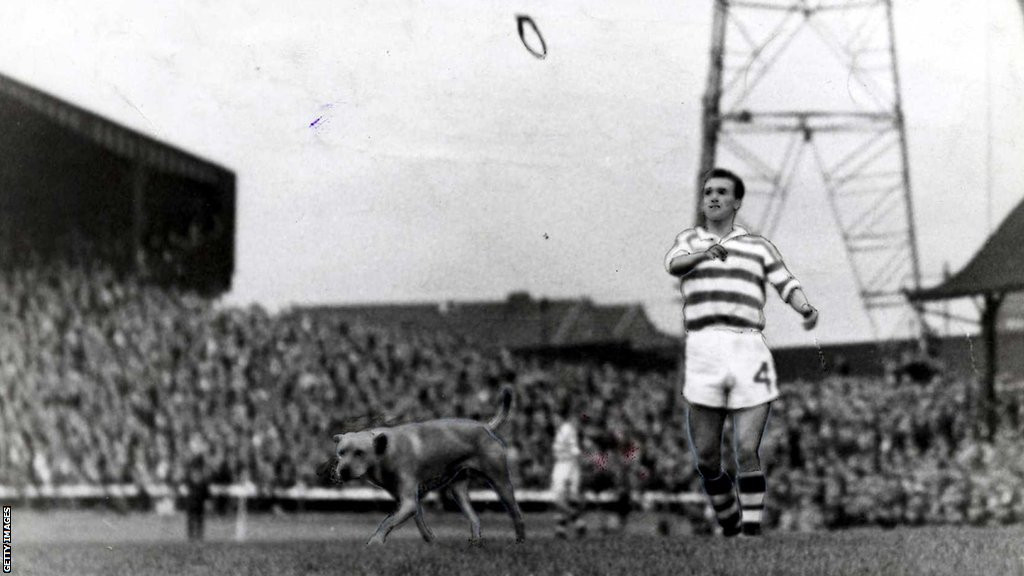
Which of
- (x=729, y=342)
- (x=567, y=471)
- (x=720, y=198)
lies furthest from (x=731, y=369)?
(x=567, y=471)

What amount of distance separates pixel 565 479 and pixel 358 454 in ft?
19.3

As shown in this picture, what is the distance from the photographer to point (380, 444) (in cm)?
749

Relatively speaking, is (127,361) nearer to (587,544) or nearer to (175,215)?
(175,215)

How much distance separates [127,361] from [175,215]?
3.41 meters

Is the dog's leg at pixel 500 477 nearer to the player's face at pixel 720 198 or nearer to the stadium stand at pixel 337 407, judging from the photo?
the stadium stand at pixel 337 407

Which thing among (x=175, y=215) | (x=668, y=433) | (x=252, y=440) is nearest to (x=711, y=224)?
(x=668, y=433)

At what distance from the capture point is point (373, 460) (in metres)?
7.49

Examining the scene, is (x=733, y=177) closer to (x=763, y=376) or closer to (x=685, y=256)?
(x=685, y=256)

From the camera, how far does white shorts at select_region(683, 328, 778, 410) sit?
7.02 metres

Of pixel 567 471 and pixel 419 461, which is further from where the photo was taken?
pixel 567 471

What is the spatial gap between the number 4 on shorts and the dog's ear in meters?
2.06

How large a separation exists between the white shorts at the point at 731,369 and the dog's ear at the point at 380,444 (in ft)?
5.71

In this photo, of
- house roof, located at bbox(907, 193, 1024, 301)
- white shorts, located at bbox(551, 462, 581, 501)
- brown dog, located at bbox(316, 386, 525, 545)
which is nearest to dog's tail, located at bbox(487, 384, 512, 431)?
brown dog, located at bbox(316, 386, 525, 545)

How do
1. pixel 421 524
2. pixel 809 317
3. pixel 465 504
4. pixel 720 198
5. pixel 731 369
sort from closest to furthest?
1. pixel 809 317
2. pixel 731 369
3. pixel 720 198
4. pixel 421 524
5. pixel 465 504
